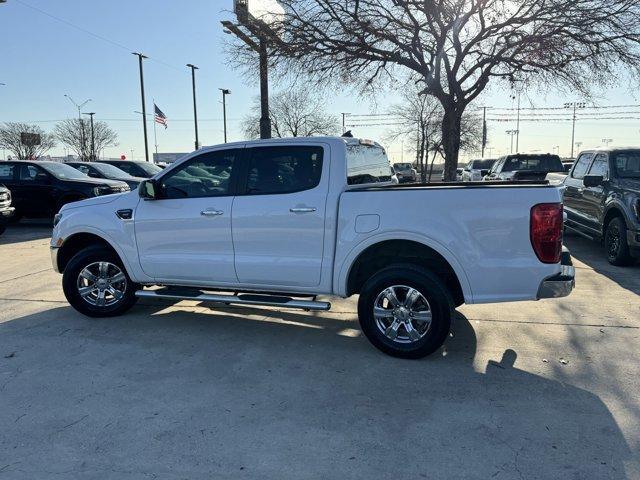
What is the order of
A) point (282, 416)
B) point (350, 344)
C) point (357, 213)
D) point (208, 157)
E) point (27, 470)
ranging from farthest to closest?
point (208, 157), point (350, 344), point (357, 213), point (282, 416), point (27, 470)

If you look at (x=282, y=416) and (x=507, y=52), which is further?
(x=507, y=52)

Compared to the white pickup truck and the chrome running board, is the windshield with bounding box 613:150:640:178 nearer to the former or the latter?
the white pickup truck

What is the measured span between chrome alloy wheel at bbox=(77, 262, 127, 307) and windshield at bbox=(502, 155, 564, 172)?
41.7 feet

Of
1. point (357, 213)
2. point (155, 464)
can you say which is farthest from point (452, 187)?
point (155, 464)

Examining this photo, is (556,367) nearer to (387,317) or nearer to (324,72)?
(387,317)

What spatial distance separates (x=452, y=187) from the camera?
425 cm

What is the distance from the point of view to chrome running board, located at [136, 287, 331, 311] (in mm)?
4660

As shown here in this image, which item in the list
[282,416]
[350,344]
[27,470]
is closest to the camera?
[27,470]

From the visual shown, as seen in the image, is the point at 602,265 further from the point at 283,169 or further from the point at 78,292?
the point at 78,292

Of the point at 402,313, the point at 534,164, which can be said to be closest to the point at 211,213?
the point at 402,313

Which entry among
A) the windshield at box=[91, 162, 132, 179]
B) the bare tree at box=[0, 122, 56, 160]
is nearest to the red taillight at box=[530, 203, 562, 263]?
the windshield at box=[91, 162, 132, 179]

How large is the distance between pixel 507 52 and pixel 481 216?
618 inches

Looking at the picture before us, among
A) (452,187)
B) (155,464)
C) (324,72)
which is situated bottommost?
(155,464)

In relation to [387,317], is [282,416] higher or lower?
lower
